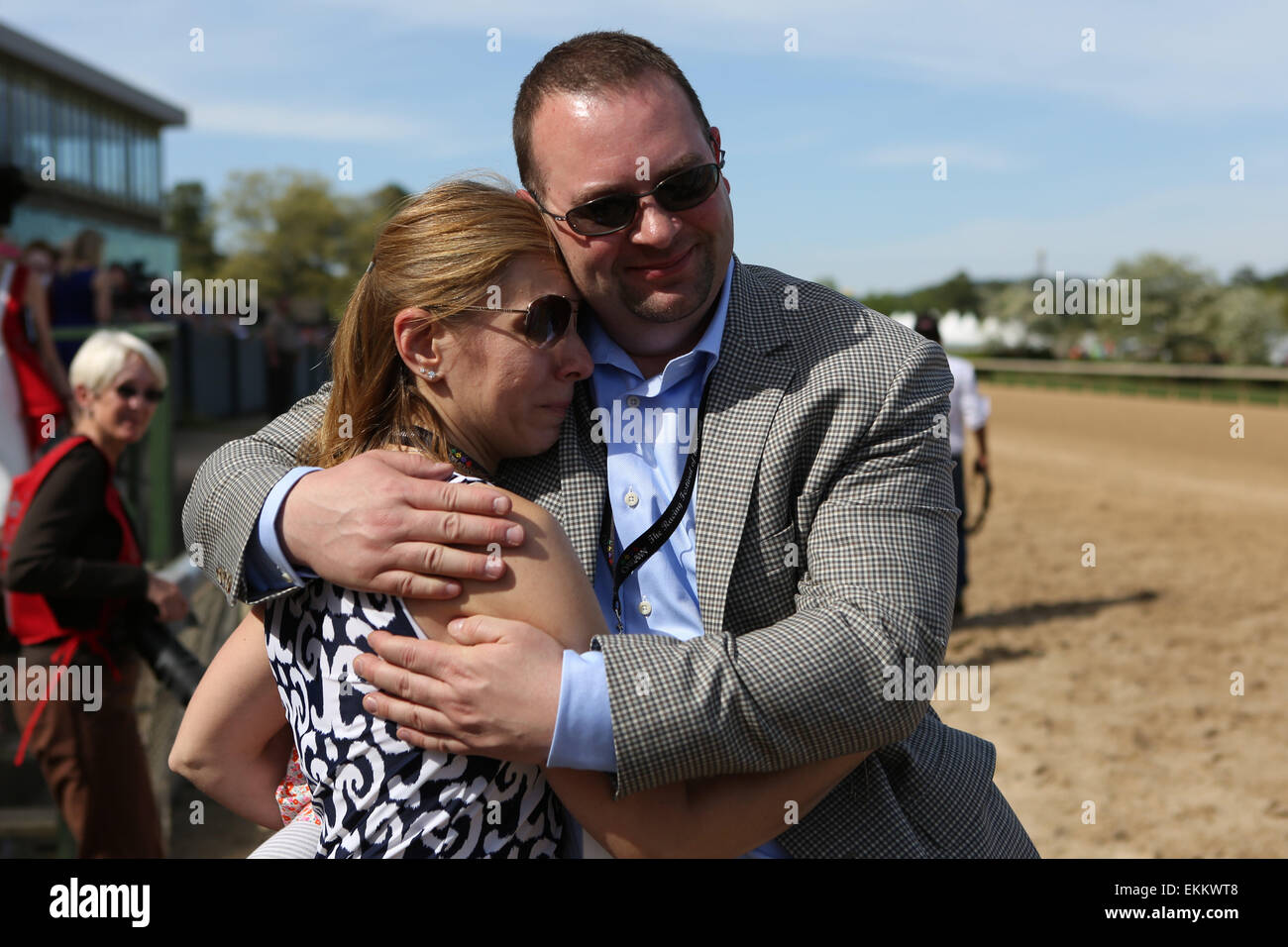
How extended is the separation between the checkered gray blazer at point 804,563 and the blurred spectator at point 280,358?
2217cm

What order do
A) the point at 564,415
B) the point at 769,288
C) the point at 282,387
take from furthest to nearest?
the point at 282,387 → the point at 769,288 → the point at 564,415

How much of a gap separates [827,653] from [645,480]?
1.82ft

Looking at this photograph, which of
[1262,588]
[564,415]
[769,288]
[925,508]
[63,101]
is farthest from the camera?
[63,101]

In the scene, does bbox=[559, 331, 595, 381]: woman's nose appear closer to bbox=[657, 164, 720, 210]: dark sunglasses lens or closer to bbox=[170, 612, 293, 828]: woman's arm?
bbox=[657, 164, 720, 210]: dark sunglasses lens

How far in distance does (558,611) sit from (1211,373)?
37.3m

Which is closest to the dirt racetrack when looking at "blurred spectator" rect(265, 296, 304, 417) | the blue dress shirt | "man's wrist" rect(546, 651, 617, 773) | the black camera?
the black camera

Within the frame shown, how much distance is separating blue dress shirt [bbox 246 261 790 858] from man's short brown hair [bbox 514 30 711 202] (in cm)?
38

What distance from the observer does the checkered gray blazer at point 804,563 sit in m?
1.86

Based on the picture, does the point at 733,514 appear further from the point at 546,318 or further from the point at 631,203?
the point at 631,203

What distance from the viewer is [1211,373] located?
35125 millimetres

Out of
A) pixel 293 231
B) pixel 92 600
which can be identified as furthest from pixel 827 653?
pixel 293 231

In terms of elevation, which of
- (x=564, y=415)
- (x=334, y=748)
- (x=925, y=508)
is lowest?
(x=334, y=748)
